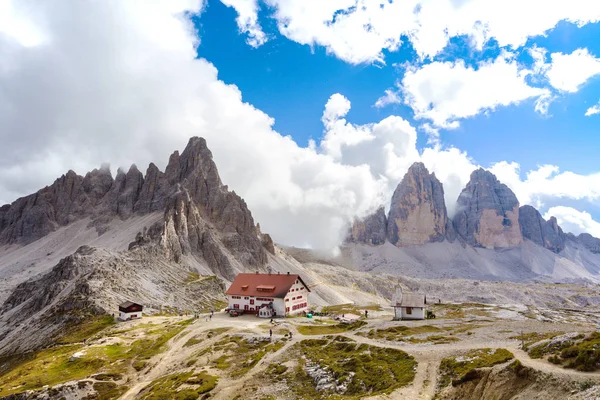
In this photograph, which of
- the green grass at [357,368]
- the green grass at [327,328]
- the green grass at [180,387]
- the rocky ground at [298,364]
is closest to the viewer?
the rocky ground at [298,364]

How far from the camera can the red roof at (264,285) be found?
105 metres

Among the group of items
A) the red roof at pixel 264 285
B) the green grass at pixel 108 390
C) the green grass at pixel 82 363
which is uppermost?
the red roof at pixel 264 285

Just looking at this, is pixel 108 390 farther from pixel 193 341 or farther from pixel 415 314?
pixel 415 314

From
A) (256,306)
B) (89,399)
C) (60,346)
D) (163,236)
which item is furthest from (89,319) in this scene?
(163,236)

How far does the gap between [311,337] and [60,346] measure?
2469 inches

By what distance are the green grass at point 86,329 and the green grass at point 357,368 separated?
203 feet

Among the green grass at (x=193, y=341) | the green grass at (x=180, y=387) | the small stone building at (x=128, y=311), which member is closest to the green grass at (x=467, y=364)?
the green grass at (x=180, y=387)

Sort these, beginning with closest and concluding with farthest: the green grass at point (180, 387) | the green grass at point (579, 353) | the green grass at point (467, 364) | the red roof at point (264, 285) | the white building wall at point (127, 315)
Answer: the green grass at point (579, 353) → the green grass at point (467, 364) → the green grass at point (180, 387) → the red roof at point (264, 285) → the white building wall at point (127, 315)

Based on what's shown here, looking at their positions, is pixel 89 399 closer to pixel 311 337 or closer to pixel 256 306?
pixel 311 337

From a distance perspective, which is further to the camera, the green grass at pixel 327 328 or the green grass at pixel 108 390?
the green grass at pixel 327 328

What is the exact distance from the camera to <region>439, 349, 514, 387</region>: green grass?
38625mm

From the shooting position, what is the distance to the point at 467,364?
1663 inches

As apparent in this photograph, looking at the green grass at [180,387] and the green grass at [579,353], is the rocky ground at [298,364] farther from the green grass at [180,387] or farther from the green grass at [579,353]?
the green grass at [579,353]

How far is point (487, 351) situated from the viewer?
1853 inches
